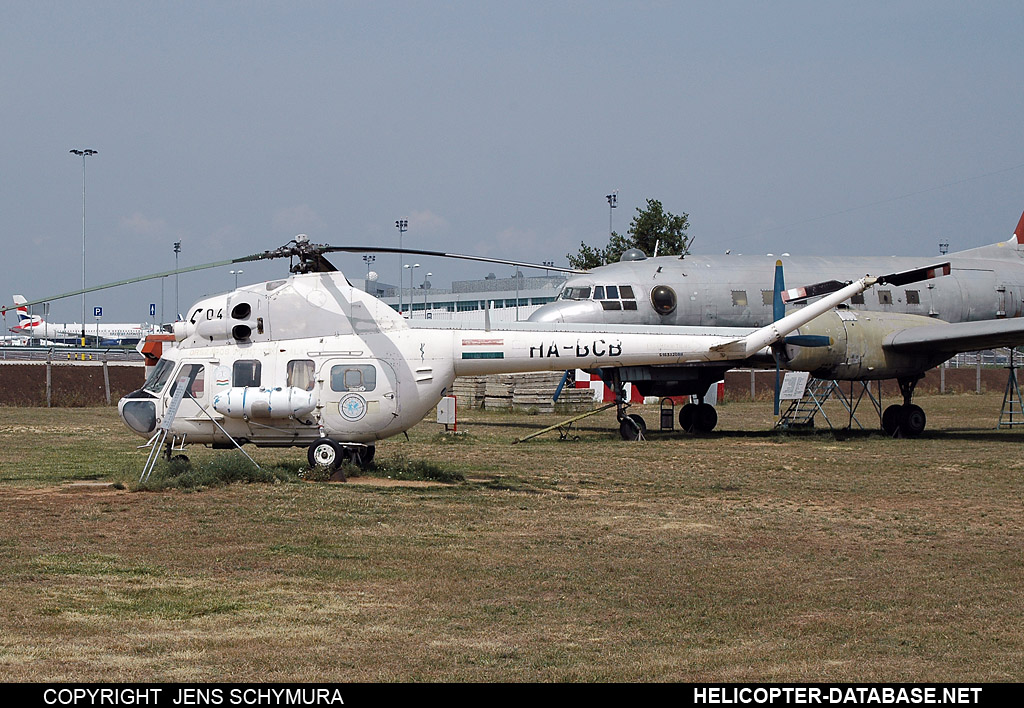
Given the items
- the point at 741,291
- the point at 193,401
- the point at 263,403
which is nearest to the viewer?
the point at 263,403

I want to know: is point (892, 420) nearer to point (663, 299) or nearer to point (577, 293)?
point (663, 299)

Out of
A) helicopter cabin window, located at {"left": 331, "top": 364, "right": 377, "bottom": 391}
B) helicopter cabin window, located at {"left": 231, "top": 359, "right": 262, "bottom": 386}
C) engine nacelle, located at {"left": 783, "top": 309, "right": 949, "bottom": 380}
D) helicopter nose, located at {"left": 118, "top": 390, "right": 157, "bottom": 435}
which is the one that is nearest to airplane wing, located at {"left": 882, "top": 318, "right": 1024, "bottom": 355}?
engine nacelle, located at {"left": 783, "top": 309, "right": 949, "bottom": 380}

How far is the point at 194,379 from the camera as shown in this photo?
1638 cm

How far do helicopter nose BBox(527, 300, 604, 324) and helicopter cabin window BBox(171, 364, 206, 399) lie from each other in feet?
36.3

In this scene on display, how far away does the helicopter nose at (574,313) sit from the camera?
85.1 feet

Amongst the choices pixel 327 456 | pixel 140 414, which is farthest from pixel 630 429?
pixel 140 414

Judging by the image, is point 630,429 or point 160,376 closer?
point 160,376

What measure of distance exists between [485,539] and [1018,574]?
5173mm

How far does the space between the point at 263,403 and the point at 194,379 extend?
1250 mm

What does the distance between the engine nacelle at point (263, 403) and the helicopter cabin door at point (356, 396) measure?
1.24 ft

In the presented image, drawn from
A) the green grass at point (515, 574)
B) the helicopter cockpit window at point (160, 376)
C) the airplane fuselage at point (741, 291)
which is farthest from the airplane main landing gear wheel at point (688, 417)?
the helicopter cockpit window at point (160, 376)

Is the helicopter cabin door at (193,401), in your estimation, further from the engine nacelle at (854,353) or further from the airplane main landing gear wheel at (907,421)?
the airplane main landing gear wheel at (907,421)

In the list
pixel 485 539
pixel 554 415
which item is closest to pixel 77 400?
pixel 554 415

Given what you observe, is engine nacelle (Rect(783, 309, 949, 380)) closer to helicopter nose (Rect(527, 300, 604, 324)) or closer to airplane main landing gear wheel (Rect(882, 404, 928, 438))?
airplane main landing gear wheel (Rect(882, 404, 928, 438))
